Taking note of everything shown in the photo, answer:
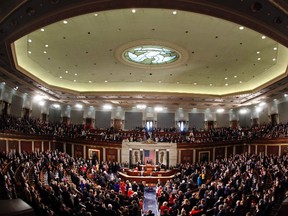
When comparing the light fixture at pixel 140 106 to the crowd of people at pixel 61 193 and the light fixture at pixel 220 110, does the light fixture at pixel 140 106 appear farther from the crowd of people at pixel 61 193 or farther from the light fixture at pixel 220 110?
the crowd of people at pixel 61 193

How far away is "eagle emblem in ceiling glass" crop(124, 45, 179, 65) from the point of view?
564 inches

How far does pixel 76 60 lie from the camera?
15797 mm

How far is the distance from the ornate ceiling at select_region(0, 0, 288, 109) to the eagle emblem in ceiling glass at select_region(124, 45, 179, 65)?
0.06 meters

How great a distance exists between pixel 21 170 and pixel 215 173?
10.2 meters

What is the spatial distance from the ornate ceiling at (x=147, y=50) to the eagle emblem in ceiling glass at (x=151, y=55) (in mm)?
59

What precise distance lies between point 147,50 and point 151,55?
92 cm

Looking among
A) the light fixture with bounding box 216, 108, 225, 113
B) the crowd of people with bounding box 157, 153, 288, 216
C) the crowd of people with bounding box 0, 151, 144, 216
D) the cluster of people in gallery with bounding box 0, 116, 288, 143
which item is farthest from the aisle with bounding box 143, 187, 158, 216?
the light fixture with bounding box 216, 108, 225, 113

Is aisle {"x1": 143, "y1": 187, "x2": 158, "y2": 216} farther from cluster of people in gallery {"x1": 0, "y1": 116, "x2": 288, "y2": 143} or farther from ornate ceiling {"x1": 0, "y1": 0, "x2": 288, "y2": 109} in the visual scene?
ornate ceiling {"x1": 0, "y1": 0, "x2": 288, "y2": 109}

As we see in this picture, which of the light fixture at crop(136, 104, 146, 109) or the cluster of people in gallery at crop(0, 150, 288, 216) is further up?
the light fixture at crop(136, 104, 146, 109)

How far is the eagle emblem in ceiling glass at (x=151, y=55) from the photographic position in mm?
14328

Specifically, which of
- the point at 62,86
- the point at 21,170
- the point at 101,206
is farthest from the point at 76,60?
the point at 101,206

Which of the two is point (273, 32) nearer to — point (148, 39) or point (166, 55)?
point (148, 39)

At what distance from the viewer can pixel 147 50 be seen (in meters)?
14.6

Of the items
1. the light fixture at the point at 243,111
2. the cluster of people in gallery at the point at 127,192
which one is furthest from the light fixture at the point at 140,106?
the cluster of people in gallery at the point at 127,192
